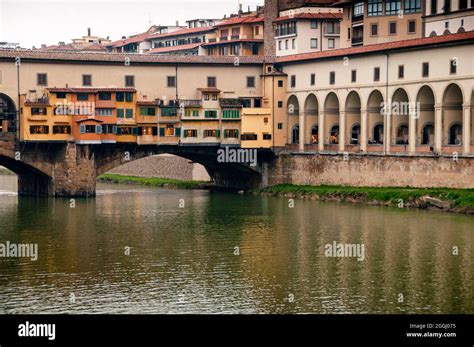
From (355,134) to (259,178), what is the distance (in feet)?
22.1

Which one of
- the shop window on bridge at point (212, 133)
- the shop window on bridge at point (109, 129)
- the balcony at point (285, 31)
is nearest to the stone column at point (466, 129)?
the shop window on bridge at point (212, 133)

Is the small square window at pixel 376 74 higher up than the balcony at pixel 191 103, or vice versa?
the small square window at pixel 376 74

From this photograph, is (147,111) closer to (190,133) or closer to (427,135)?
(190,133)

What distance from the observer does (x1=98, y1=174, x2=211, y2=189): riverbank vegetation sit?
86.8m

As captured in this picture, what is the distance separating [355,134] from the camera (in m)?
79.9

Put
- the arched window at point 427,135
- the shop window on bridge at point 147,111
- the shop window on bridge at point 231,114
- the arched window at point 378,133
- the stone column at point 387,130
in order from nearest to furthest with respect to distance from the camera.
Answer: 1. the stone column at point 387,130
2. the arched window at point 427,135
3. the arched window at point 378,133
4. the shop window on bridge at point 147,111
5. the shop window on bridge at point 231,114

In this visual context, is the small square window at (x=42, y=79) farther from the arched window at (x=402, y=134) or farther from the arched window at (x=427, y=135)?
the arched window at (x=427, y=135)

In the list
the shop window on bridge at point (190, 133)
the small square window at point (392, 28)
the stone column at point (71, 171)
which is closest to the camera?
the stone column at point (71, 171)

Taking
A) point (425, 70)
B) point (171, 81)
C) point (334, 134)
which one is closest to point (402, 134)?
point (425, 70)

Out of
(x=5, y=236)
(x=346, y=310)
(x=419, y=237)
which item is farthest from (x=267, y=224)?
(x=346, y=310)

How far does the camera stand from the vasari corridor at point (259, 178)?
137 ft

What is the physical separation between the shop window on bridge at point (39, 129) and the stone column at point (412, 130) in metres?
21.0

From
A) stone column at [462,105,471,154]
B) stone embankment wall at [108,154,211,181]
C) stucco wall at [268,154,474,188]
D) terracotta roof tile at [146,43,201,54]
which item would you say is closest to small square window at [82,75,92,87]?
stucco wall at [268,154,474,188]

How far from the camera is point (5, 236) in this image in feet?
183
